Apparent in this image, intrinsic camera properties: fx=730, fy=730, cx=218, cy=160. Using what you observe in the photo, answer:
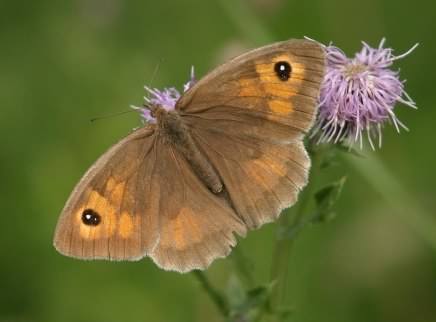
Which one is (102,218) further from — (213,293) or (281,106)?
(281,106)

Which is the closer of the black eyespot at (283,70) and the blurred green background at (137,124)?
the black eyespot at (283,70)

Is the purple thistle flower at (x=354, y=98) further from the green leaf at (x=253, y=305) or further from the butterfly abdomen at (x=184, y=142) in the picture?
the green leaf at (x=253, y=305)

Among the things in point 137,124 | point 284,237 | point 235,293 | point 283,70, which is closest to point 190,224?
point 284,237

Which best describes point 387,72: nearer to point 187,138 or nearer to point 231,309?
point 187,138

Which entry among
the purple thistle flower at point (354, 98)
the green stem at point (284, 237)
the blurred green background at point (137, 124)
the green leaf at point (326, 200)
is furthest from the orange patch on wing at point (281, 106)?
the blurred green background at point (137, 124)

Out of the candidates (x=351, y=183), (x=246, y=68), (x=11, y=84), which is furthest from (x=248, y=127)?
(x=11, y=84)

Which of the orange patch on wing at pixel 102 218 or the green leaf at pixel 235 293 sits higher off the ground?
the orange patch on wing at pixel 102 218
